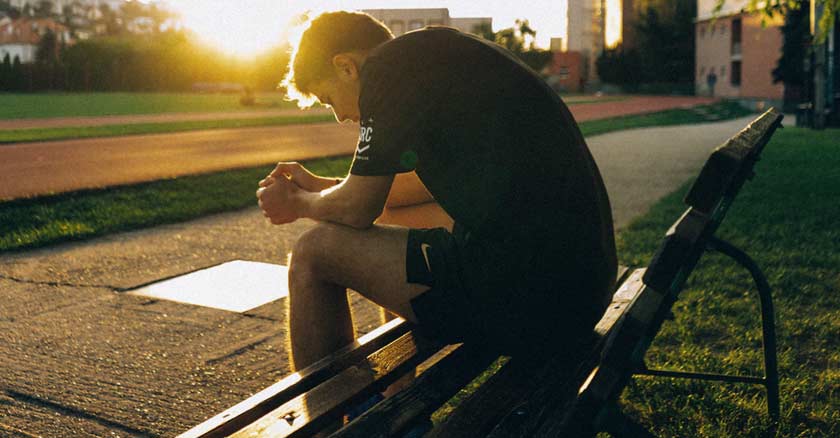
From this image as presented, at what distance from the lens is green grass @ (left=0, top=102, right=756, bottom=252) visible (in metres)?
6.96

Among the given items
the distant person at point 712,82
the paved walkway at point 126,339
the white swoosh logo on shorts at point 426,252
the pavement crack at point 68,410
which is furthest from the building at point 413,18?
the distant person at point 712,82

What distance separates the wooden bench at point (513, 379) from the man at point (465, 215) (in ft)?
0.33

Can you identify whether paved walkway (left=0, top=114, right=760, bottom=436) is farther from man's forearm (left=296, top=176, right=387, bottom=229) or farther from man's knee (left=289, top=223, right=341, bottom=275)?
man's forearm (left=296, top=176, right=387, bottom=229)

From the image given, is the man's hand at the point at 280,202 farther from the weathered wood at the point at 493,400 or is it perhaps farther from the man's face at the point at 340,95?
the weathered wood at the point at 493,400

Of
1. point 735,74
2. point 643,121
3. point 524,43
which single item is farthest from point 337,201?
point 524,43

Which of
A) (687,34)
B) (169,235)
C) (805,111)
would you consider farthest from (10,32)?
(169,235)

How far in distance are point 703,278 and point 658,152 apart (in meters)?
10.7

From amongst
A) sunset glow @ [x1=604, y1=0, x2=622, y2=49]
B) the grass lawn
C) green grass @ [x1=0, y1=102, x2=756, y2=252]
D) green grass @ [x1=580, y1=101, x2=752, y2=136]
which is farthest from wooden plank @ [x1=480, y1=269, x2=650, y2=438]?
sunset glow @ [x1=604, y1=0, x2=622, y2=49]

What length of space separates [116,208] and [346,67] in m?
6.10

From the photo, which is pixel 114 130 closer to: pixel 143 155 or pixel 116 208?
pixel 143 155

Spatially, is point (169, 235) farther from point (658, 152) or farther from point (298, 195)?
point (658, 152)

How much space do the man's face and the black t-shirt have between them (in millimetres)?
234

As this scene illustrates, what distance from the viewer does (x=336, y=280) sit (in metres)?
2.42

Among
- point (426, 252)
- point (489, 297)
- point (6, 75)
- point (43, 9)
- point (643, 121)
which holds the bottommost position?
point (643, 121)
